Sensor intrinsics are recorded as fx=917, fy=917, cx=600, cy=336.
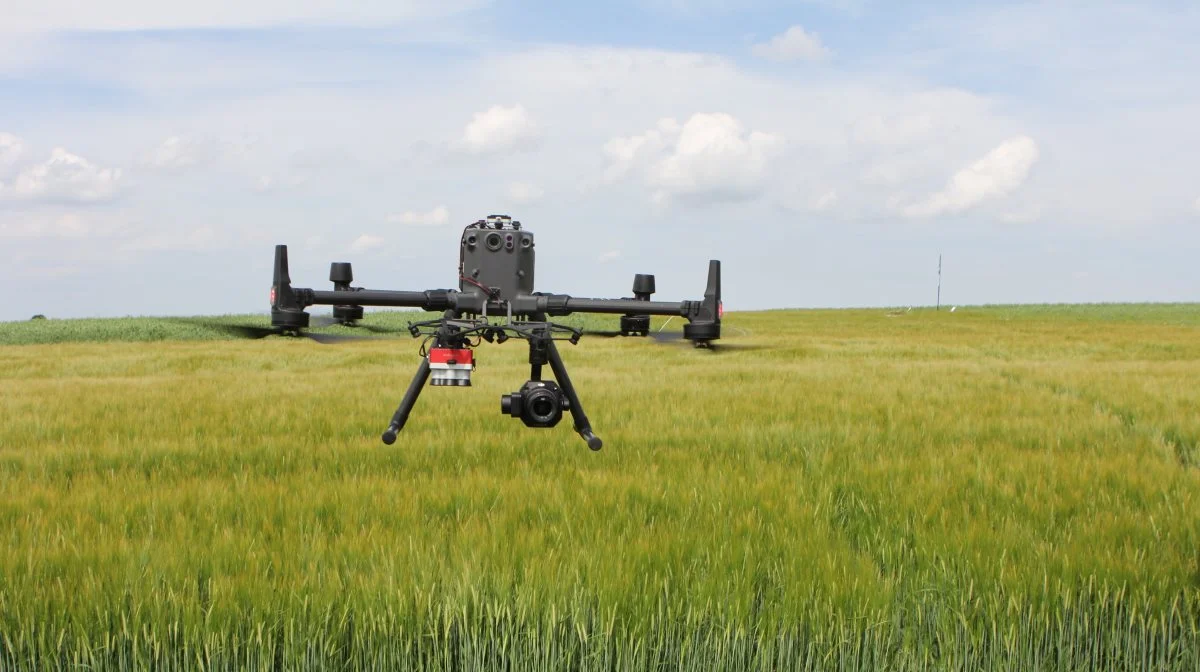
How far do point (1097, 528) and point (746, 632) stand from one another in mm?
2649

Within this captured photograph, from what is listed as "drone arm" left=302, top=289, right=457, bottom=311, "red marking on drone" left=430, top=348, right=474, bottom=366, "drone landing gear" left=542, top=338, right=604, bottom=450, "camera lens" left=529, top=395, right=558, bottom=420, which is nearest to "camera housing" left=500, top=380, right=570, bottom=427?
"camera lens" left=529, top=395, right=558, bottom=420

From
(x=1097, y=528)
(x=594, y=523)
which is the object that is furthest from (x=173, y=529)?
(x=1097, y=528)

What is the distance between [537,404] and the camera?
564 centimetres

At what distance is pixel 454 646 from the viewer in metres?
4.10

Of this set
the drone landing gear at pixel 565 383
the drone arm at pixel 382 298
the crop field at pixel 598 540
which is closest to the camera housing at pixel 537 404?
the drone landing gear at pixel 565 383

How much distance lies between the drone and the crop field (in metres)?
0.65

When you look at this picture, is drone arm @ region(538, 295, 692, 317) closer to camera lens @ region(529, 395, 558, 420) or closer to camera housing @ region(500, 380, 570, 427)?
camera housing @ region(500, 380, 570, 427)

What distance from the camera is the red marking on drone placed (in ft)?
17.8

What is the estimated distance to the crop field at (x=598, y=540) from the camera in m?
4.06

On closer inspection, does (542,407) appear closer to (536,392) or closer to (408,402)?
(536,392)

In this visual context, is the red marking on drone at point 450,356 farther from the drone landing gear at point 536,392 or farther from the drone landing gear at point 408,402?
the drone landing gear at point 408,402

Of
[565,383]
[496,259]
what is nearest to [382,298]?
[496,259]

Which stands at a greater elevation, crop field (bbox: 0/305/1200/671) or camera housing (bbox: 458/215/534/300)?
camera housing (bbox: 458/215/534/300)

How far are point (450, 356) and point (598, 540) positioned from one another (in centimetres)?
147
